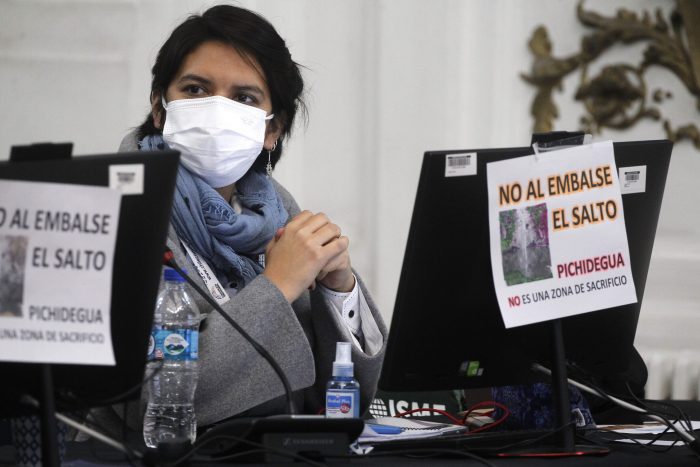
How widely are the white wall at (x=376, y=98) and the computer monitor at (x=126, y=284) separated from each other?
6.49 feet

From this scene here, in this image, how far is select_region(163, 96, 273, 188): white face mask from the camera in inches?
76.5

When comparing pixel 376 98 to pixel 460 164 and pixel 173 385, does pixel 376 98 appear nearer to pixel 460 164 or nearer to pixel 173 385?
pixel 173 385

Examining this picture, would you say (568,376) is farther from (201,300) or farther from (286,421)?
(201,300)

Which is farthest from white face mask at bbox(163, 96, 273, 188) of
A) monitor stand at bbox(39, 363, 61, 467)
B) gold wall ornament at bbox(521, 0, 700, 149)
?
gold wall ornament at bbox(521, 0, 700, 149)

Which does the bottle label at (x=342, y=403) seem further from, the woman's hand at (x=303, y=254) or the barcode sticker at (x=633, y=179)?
the barcode sticker at (x=633, y=179)

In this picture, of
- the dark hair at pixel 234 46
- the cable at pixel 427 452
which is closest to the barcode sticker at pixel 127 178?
the cable at pixel 427 452

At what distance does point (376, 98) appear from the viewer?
10.3 feet

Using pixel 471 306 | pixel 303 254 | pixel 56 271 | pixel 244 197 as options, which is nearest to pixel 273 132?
pixel 244 197

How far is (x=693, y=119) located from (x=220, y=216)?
186cm

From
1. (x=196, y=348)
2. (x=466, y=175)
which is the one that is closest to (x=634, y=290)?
(x=466, y=175)

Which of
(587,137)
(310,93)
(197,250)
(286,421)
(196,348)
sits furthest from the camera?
(310,93)

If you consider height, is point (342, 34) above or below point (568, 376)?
above

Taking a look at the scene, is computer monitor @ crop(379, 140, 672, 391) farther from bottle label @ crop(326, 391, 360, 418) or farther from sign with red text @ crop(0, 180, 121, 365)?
sign with red text @ crop(0, 180, 121, 365)

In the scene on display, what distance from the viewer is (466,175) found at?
4.47 ft
